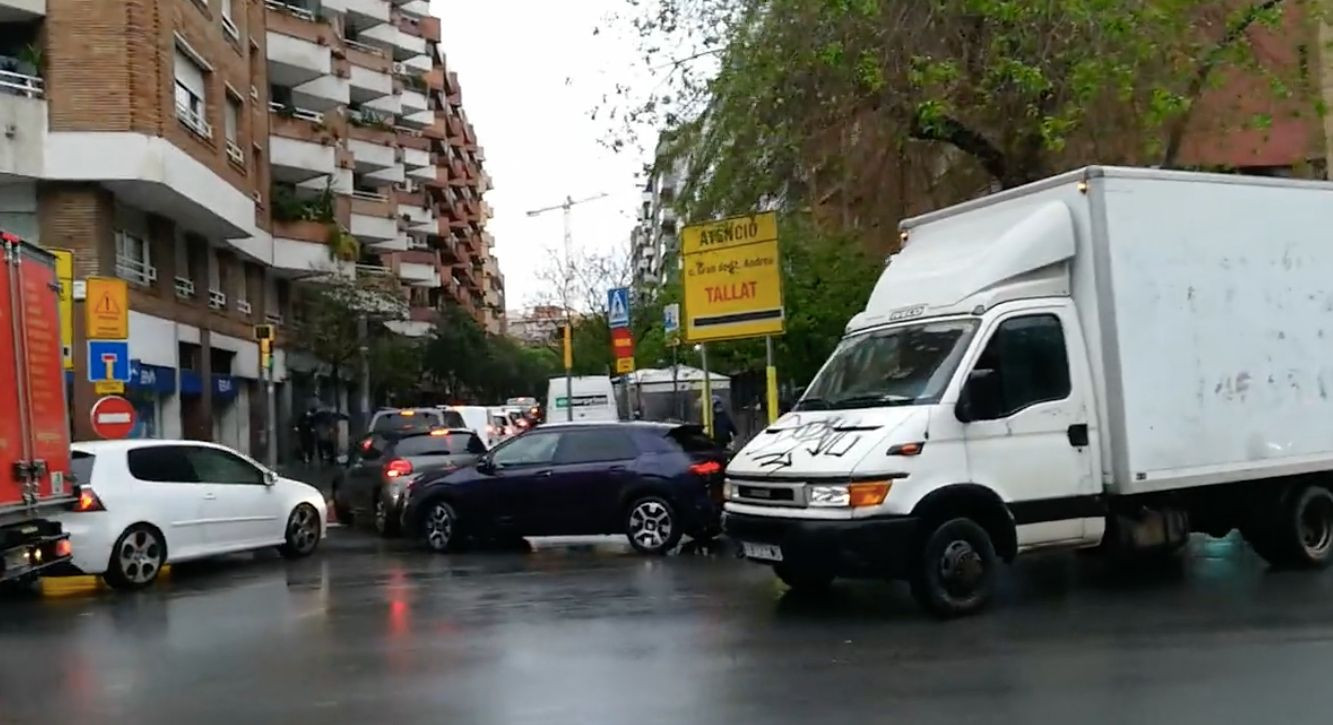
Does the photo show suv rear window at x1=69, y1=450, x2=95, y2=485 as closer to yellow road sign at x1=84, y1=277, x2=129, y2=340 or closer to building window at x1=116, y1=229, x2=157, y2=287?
yellow road sign at x1=84, y1=277, x2=129, y2=340

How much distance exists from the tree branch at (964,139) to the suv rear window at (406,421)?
10.1 meters

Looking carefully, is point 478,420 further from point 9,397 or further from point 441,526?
point 9,397

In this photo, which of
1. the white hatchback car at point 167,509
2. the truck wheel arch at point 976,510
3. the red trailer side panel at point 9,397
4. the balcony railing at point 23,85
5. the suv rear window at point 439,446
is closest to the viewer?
the truck wheel arch at point 976,510

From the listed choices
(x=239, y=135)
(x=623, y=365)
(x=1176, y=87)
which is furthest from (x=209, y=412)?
(x=1176, y=87)

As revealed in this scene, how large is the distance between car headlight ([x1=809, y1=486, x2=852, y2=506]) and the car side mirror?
101 cm

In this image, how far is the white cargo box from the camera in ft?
32.6

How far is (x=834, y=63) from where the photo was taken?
1462cm

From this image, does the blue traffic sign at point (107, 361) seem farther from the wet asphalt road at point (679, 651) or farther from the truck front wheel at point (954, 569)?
the truck front wheel at point (954, 569)

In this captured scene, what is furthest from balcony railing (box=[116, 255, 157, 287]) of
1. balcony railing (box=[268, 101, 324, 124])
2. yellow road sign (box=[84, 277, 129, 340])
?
balcony railing (box=[268, 101, 324, 124])

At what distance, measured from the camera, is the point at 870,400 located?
9789mm

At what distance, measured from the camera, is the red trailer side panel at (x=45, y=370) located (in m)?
9.96

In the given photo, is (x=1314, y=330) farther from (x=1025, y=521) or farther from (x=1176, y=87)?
(x=1176, y=87)

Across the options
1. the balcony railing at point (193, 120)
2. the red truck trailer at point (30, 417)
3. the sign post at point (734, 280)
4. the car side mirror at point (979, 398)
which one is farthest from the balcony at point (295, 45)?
the car side mirror at point (979, 398)

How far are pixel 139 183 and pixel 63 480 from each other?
16.1 metres
